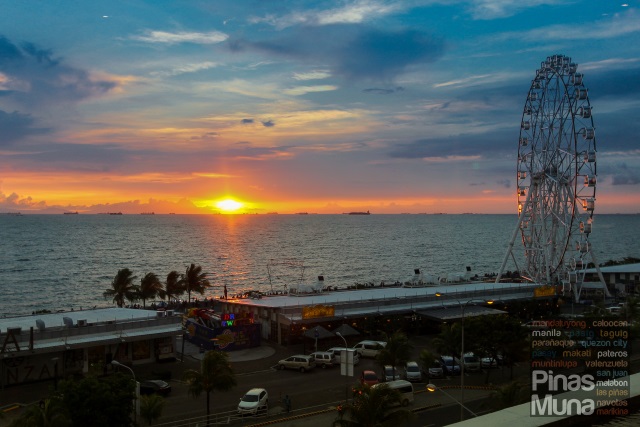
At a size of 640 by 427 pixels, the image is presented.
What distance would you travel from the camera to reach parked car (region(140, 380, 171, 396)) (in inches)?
1417

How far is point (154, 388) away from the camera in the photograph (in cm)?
3612

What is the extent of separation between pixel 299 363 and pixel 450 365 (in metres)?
11.2

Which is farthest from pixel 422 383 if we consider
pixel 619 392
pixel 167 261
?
pixel 167 261

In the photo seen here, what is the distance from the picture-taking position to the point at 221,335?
47500 mm

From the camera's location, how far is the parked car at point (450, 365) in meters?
41.8

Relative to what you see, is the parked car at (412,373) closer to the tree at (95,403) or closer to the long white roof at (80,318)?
the tree at (95,403)

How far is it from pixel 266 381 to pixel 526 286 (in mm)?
39518

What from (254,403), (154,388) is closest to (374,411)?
(254,403)

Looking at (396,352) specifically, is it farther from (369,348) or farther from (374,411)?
(374,411)

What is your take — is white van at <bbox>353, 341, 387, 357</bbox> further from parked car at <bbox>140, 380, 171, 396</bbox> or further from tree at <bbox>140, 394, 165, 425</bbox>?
tree at <bbox>140, 394, 165, 425</bbox>

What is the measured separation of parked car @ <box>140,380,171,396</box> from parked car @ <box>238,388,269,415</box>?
5901mm

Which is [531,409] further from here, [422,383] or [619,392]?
[422,383]

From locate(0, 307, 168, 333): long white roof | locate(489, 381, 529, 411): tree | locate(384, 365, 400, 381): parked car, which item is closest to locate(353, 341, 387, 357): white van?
locate(384, 365, 400, 381): parked car

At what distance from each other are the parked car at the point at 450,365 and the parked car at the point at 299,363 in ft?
31.1
